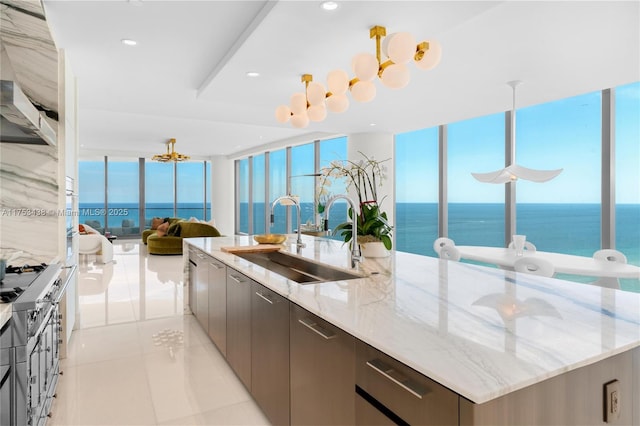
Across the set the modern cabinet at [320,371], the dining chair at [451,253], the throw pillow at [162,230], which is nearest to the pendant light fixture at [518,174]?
the dining chair at [451,253]

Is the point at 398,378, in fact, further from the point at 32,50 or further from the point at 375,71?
the point at 32,50

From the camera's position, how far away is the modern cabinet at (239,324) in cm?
235

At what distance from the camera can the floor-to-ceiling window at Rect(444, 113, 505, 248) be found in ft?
20.3

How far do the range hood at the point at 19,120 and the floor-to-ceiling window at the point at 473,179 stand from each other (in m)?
5.55

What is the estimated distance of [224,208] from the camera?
12727 mm

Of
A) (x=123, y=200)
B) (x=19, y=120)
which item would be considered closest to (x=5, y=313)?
(x=19, y=120)

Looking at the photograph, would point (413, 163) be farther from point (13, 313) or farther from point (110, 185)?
point (110, 185)

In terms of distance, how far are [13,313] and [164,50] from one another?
2.64m

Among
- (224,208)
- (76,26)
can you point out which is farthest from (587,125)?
(224,208)

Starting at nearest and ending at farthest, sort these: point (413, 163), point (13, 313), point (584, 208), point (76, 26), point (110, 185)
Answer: point (13, 313) → point (76, 26) → point (584, 208) → point (413, 163) → point (110, 185)

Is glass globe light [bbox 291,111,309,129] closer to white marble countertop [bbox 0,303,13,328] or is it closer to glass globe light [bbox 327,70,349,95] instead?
glass globe light [bbox 327,70,349,95]

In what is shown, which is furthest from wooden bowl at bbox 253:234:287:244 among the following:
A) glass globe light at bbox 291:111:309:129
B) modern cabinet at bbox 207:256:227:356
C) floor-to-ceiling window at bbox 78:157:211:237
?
floor-to-ceiling window at bbox 78:157:211:237

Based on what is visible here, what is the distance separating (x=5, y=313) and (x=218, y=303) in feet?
5.32

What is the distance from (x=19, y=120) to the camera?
1.96 meters
